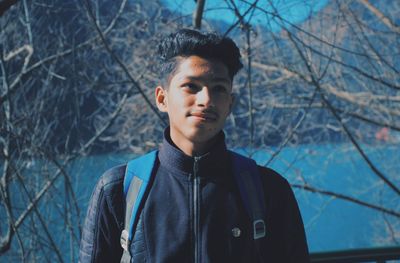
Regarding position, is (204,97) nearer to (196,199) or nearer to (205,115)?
(205,115)

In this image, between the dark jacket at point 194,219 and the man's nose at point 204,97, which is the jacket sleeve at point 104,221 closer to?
the dark jacket at point 194,219

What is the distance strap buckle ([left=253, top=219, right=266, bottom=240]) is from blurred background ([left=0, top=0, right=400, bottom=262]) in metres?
1.53

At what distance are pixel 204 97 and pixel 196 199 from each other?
0.25 metres

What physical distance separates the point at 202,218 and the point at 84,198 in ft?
10.4

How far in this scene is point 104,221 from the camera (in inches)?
42.0

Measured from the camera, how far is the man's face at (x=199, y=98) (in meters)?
1.06

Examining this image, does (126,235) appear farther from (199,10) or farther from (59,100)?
(59,100)

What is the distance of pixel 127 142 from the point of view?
4.65 meters

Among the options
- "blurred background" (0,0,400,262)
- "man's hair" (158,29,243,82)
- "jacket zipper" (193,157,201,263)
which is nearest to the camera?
"jacket zipper" (193,157,201,263)

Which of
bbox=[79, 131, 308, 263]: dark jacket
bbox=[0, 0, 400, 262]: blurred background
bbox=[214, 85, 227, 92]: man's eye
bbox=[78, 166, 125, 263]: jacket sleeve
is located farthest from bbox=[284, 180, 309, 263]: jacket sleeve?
bbox=[0, 0, 400, 262]: blurred background

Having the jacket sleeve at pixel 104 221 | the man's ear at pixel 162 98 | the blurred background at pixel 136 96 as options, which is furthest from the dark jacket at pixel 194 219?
the blurred background at pixel 136 96

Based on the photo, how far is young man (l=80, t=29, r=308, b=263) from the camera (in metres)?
1.03

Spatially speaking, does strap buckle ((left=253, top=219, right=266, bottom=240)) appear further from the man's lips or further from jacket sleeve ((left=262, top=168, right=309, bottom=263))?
the man's lips

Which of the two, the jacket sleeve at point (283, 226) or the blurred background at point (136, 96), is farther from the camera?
the blurred background at point (136, 96)
